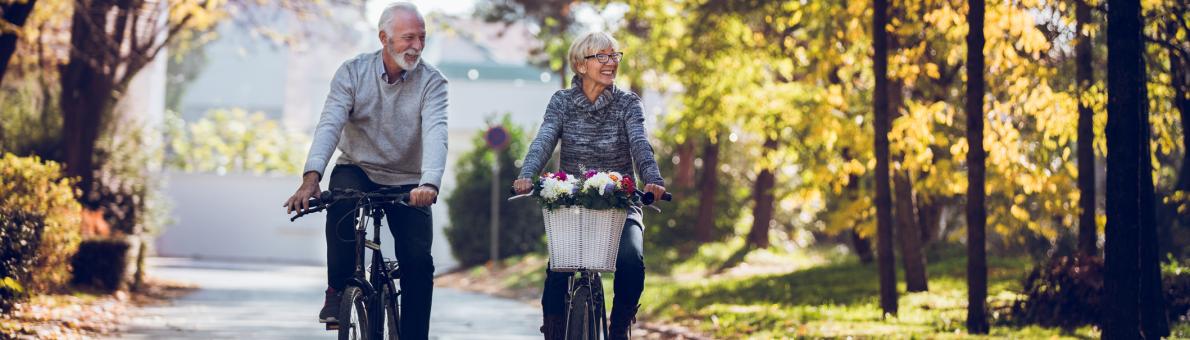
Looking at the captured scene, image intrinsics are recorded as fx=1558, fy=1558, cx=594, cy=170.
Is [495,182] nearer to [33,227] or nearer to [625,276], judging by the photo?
[33,227]

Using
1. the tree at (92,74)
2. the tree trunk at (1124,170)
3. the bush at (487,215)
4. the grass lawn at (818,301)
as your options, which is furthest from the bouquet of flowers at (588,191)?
the bush at (487,215)

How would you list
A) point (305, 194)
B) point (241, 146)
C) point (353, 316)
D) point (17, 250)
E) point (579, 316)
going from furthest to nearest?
point (241, 146), point (17, 250), point (579, 316), point (353, 316), point (305, 194)

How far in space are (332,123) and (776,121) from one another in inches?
500

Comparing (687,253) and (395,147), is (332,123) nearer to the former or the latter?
(395,147)

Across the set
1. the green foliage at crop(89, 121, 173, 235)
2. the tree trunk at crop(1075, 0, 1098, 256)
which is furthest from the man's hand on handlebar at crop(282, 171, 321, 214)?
the green foliage at crop(89, 121, 173, 235)

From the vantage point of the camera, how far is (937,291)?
17031 millimetres

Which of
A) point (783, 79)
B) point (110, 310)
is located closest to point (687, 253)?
point (783, 79)

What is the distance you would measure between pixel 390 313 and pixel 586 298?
0.87 metres

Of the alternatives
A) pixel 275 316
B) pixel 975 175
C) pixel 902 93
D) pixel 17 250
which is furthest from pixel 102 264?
pixel 902 93

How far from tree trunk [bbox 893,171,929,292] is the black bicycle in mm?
10200

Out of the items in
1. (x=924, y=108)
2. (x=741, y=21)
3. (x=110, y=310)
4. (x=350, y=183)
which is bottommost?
(x=110, y=310)

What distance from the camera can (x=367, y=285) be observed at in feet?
21.2

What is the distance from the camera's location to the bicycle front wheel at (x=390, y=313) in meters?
6.73

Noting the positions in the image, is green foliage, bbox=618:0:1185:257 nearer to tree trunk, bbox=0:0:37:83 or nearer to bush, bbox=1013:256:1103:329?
bush, bbox=1013:256:1103:329
